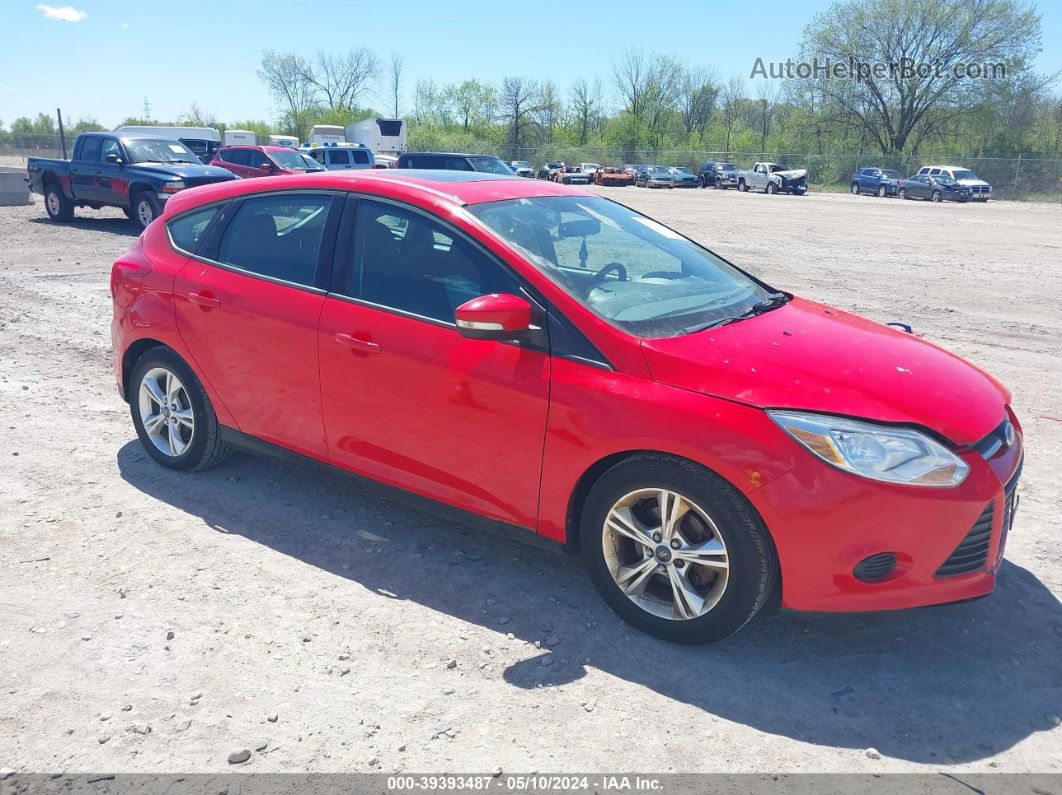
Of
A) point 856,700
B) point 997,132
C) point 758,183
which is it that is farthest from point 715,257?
point 997,132

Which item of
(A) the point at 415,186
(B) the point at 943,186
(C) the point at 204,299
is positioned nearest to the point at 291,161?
(C) the point at 204,299

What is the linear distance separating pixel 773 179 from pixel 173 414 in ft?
162

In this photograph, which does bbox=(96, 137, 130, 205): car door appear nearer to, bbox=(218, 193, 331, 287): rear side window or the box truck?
bbox=(218, 193, 331, 287): rear side window

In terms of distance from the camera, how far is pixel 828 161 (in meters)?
57.5

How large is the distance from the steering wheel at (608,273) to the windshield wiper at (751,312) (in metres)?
0.46

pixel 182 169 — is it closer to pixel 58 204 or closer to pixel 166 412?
pixel 58 204

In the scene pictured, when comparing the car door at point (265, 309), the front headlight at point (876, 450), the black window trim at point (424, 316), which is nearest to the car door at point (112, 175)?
the car door at point (265, 309)

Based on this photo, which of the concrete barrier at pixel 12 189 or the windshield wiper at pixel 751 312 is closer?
the windshield wiper at pixel 751 312

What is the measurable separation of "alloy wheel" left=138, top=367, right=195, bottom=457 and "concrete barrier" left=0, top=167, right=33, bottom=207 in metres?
22.6

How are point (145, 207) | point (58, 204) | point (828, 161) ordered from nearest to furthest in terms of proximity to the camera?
point (145, 207) → point (58, 204) → point (828, 161)

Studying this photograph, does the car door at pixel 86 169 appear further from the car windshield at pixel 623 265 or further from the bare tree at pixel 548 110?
the bare tree at pixel 548 110

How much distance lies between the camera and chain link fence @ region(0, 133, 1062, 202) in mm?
48688

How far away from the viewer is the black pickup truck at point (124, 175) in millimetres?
16609

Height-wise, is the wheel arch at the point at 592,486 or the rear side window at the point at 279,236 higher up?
the rear side window at the point at 279,236
